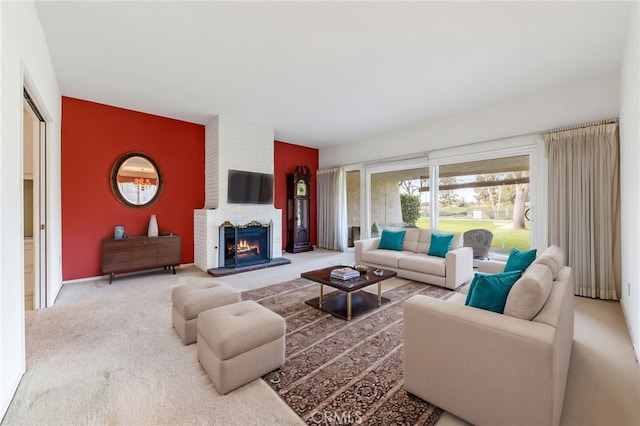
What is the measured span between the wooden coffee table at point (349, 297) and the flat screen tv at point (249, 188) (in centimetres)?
267

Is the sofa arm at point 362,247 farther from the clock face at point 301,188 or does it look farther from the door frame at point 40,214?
the door frame at point 40,214

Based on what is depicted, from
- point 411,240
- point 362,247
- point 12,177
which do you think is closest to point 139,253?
point 12,177

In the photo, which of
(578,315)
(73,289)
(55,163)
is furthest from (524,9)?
(73,289)

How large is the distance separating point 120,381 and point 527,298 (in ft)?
8.27

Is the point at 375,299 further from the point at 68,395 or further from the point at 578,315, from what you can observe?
the point at 68,395

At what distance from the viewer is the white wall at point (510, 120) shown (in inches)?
140

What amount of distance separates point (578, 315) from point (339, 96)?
154 inches

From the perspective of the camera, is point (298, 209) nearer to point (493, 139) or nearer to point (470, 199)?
point (470, 199)

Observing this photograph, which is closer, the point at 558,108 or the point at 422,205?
the point at 558,108

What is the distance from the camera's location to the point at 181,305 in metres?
2.35

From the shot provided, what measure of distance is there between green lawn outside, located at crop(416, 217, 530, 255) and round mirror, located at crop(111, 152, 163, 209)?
532cm

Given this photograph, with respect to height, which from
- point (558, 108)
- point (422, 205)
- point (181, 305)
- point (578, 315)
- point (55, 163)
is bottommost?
point (578, 315)

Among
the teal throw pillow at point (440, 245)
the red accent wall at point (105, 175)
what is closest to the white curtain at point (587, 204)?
the teal throw pillow at point (440, 245)

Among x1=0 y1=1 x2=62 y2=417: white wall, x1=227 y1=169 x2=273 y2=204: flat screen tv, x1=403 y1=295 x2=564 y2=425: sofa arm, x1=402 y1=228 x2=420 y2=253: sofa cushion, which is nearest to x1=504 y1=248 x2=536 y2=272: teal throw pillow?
x1=403 y1=295 x2=564 y2=425: sofa arm
